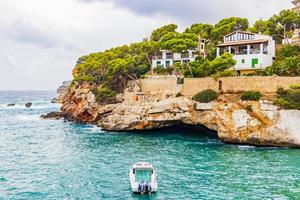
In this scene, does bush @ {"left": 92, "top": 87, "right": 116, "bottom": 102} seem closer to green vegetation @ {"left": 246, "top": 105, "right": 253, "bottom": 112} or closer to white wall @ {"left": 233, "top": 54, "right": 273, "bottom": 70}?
white wall @ {"left": 233, "top": 54, "right": 273, "bottom": 70}

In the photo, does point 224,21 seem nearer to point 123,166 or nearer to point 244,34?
point 244,34

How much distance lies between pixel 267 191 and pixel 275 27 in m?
54.3

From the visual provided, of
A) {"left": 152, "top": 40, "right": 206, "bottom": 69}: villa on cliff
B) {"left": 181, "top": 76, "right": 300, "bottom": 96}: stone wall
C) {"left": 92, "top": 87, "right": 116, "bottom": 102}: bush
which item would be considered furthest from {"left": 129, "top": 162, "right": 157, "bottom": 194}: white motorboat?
{"left": 152, "top": 40, "right": 206, "bottom": 69}: villa on cliff

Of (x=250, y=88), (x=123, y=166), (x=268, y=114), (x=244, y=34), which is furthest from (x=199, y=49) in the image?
(x=123, y=166)

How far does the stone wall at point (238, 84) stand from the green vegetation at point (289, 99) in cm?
142

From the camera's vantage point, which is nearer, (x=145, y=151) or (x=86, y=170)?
(x=86, y=170)

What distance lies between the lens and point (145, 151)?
46.8 m

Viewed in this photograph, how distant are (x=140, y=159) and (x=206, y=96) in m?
17.0

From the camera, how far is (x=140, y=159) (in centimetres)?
4225

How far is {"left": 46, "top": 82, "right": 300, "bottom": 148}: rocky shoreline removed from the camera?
153 feet

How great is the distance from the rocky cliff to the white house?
1146 centimetres

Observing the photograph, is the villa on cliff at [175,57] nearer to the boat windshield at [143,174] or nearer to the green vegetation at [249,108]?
the green vegetation at [249,108]

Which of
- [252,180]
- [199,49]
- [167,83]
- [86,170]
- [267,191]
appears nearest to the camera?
[267,191]

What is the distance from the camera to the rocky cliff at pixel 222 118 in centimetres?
4648
